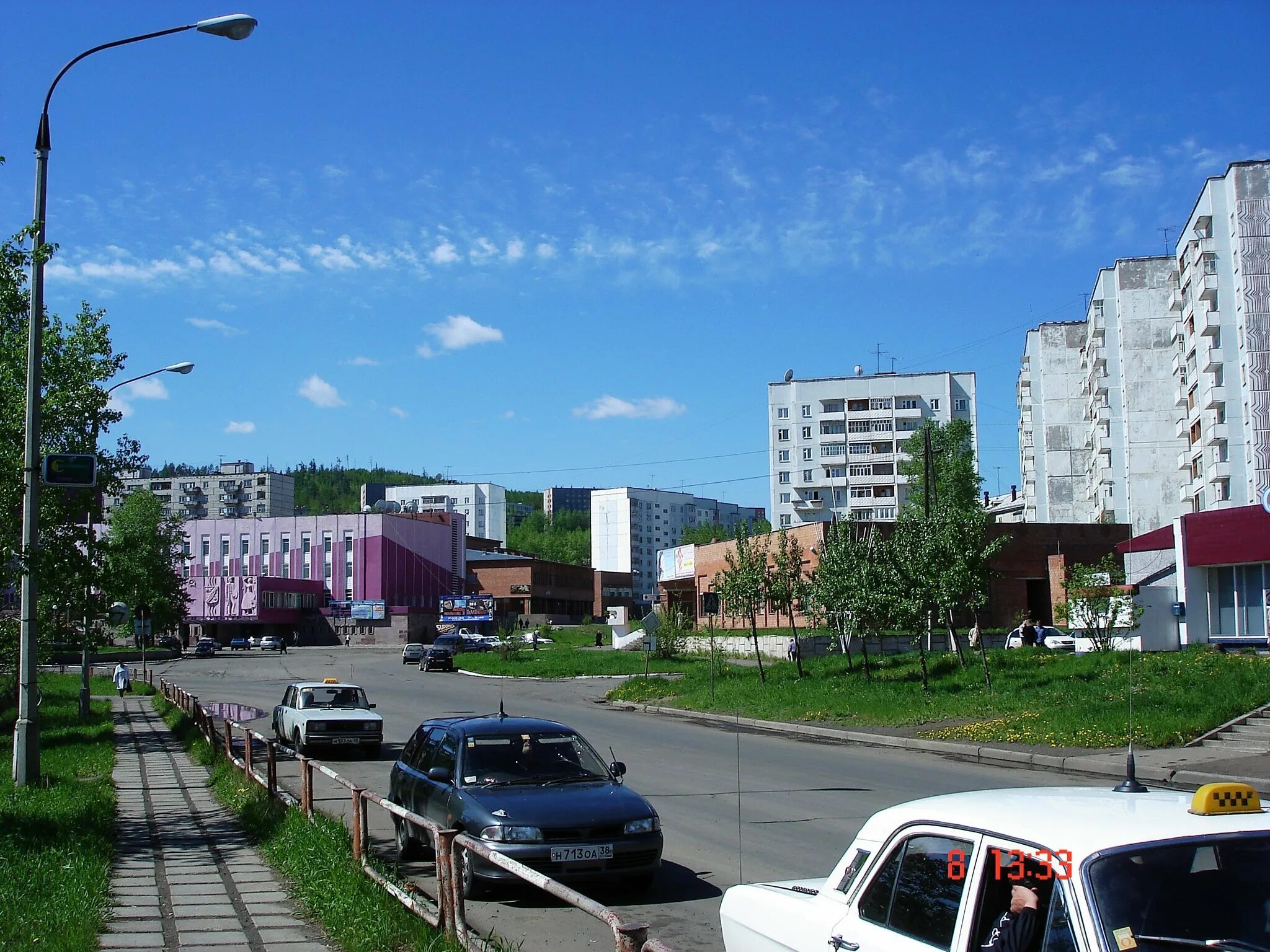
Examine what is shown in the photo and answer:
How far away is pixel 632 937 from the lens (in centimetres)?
438

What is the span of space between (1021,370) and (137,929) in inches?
4058

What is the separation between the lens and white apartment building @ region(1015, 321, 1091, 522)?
86625 millimetres

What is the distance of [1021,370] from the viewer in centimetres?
10219

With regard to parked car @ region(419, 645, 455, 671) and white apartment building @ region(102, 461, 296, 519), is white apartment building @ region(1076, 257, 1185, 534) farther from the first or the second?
white apartment building @ region(102, 461, 296, 519)

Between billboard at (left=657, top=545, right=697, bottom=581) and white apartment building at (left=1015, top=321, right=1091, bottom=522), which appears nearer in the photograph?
billboard at (left=657, top=545, right=697, bottom=581)

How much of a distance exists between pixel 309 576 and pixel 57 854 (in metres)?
110

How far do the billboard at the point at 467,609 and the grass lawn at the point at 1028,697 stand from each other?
212 ft

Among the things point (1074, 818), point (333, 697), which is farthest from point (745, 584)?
point (1074, 818)

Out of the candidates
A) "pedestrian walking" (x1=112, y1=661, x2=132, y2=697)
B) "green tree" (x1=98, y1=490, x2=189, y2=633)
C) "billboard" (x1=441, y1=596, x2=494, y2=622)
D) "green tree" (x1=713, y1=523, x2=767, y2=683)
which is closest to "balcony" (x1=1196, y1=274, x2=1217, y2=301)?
"green tree" (x1=713, y1=523, x2=767, y2=683)

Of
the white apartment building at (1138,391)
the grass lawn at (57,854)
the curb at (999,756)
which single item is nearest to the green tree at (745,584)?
the curb at (999,756)

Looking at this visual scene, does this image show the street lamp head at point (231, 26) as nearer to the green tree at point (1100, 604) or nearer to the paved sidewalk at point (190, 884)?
the paved sidewalk at point (190, 884)

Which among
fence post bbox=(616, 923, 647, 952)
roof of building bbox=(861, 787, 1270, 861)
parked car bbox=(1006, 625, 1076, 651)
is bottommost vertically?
parked car bbox=(1006, 625, 1076, 651)
